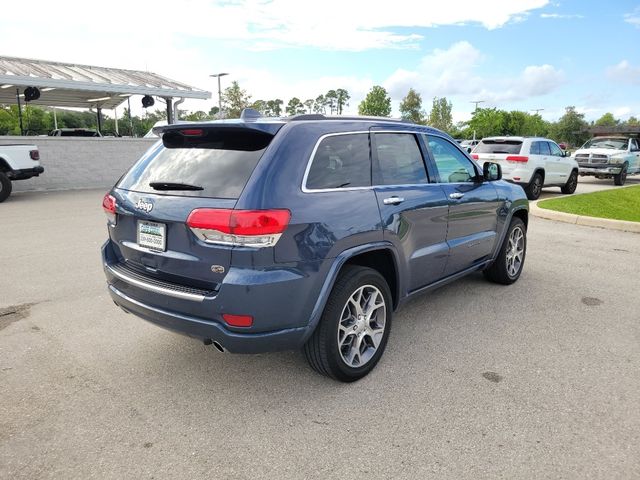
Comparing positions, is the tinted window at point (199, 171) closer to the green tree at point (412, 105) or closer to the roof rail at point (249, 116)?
the roof rail at point (249, 116)

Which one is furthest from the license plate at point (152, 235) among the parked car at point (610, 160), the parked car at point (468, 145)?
the parked car at point (468, 145)

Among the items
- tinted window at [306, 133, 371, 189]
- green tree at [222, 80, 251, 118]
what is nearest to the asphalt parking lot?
tinted window at [306, 133, 371, 189]

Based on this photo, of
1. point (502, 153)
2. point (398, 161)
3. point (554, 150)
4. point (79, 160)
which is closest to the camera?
point (398, 161)

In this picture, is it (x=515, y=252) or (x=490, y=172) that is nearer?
(x=490, y=172)

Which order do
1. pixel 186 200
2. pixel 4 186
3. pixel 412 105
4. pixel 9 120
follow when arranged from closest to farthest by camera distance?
pixel 186 200
pixel 4 186
pixel 9 120
pixel 412 105

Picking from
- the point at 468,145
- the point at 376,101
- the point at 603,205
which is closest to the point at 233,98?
the point at 376,101

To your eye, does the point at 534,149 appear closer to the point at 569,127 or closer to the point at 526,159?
A: the point at 526,159

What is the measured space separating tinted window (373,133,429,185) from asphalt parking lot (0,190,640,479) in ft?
4.36

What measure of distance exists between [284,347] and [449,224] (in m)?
2.02

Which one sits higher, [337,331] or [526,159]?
[526,159]

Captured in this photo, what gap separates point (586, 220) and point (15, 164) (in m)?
13.5

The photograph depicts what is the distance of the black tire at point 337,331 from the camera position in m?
3.02

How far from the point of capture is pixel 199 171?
2.96 meters

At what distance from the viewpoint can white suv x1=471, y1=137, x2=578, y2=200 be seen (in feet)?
42.3
